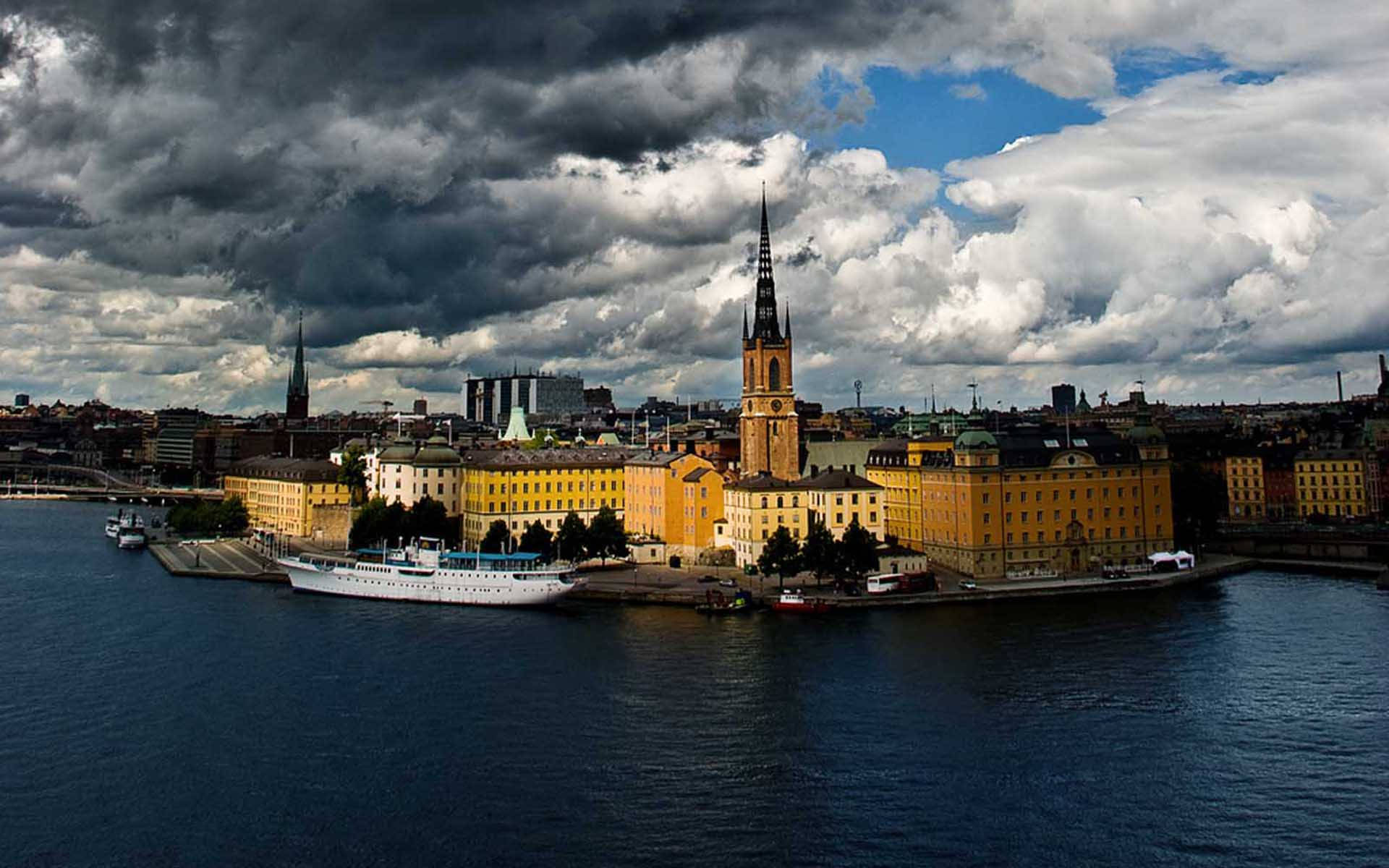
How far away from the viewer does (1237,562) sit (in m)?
67.2

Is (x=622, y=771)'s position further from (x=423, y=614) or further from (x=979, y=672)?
(x=423, y=614)

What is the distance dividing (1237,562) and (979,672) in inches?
1418

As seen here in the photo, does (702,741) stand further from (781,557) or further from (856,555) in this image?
(856,555)

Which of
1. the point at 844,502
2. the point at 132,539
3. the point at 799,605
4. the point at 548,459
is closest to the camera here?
the point at 799,605

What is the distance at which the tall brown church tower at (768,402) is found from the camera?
7475cm

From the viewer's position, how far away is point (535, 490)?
77.4m

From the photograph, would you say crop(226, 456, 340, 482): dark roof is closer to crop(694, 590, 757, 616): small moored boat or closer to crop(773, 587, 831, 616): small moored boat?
crop(694, 590, 757, 616): small moored boat

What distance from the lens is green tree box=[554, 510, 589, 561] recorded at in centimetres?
6378

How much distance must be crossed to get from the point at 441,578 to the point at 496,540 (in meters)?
11.2

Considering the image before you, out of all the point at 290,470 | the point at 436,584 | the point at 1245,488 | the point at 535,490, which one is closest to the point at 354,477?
the point at 290,470

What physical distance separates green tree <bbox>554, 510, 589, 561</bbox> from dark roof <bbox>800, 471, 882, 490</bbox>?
13090 millimetres

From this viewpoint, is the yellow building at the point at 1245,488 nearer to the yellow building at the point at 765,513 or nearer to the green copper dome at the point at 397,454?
the yellow building at the point at 765,513

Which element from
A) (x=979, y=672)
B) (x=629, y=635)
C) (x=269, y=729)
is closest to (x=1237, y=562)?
(x=979, y=672)

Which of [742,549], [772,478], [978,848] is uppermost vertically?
[772,478]
